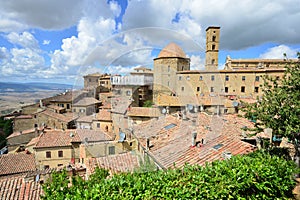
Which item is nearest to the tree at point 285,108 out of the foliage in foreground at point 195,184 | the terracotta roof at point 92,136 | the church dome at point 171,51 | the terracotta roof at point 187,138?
the foliage in foreground at point 195,184

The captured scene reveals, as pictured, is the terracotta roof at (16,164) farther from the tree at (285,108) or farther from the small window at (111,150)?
the tree at (285,108)

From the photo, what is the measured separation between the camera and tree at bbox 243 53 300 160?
165 inches

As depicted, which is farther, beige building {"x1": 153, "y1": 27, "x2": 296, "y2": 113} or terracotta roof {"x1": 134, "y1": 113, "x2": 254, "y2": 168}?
beige building {"x1": 153, "y1": 27, "x2": 296, "y2": 113}

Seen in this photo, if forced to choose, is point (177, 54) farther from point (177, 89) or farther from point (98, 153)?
point (98, 153)

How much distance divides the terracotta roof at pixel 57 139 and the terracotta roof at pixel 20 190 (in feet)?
24.9

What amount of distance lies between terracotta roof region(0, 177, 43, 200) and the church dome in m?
6.19

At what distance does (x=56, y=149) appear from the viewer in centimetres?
1404

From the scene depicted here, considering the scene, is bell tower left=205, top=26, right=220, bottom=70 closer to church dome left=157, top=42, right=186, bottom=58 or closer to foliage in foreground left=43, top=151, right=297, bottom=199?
church dome left=157, top=42, right=186, bottom=58

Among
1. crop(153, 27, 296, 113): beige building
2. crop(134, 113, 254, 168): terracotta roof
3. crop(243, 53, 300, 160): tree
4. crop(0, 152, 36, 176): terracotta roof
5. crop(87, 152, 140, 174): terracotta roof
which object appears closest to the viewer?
crop(243, 53, 300, 160): tree

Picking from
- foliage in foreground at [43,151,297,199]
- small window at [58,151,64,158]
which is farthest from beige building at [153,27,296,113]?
small window at [58,151,64,158]

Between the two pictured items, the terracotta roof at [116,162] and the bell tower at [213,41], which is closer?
the terracotta roof at [116,162]

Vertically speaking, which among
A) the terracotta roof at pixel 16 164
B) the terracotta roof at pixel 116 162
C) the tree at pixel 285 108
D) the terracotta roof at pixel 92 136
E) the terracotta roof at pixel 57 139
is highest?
the tree at pixel 285 108

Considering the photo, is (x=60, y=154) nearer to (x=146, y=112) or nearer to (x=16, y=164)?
(x=16, y=164)

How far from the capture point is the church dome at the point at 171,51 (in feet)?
14.6
